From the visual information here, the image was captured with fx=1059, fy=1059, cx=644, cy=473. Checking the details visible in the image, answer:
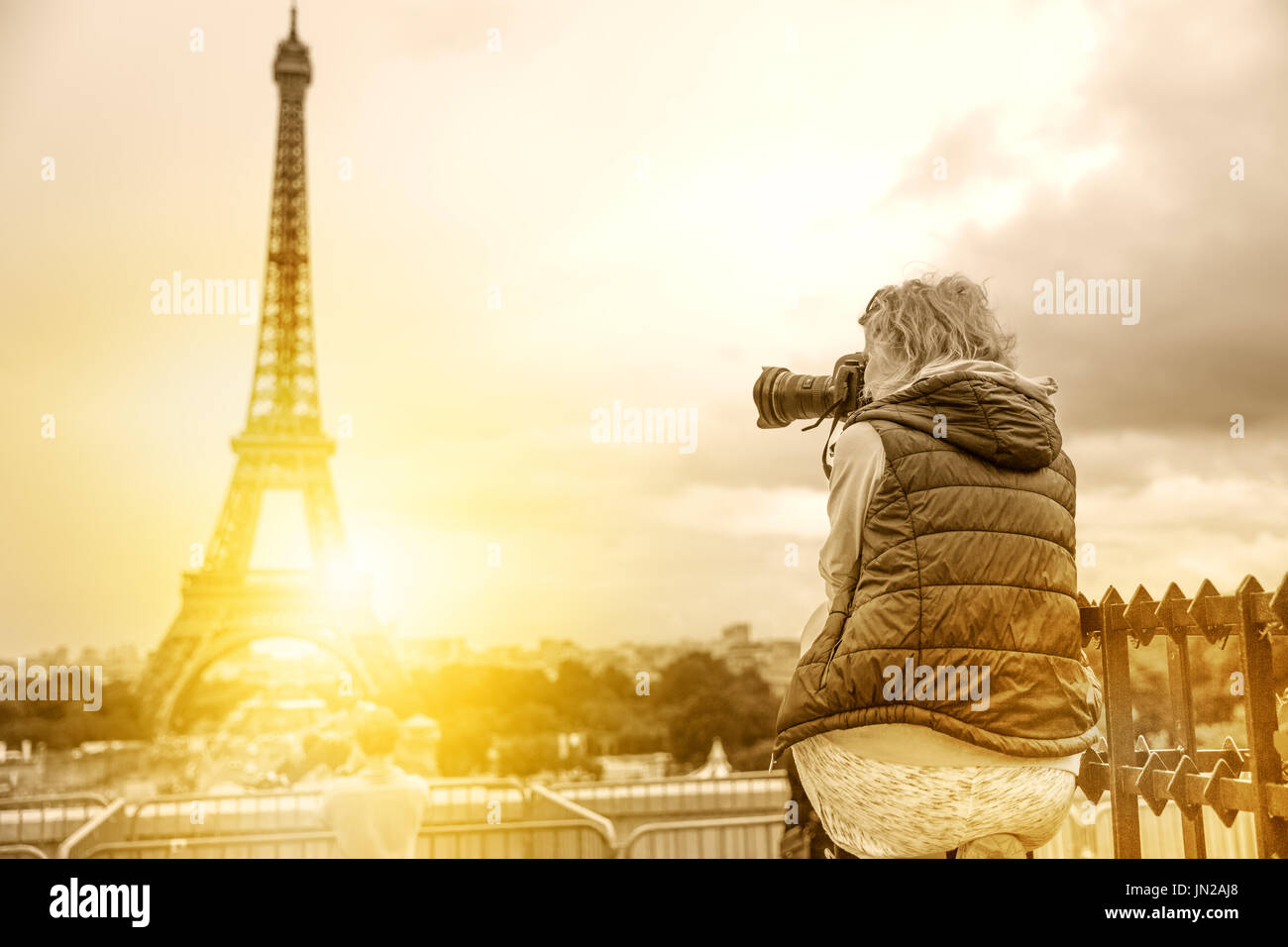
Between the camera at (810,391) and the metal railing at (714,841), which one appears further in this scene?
the metal railing at (714,841)

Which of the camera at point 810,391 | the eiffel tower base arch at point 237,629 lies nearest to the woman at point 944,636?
the camera at point 810,391

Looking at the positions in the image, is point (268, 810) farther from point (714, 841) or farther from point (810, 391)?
point (810, 391)

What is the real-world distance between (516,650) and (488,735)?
1495 millimetres

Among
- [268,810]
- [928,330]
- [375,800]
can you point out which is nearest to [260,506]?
[268,810]

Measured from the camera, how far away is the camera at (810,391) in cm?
171

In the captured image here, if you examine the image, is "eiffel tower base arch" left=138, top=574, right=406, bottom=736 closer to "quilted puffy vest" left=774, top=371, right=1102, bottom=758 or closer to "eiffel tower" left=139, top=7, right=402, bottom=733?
"eiffel tower" left=139, top=7, right=402, bottom=733

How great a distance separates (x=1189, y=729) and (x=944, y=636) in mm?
574

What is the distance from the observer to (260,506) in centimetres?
918

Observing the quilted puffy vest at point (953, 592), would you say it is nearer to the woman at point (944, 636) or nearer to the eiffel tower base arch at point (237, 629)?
the woman at point (944, 636)

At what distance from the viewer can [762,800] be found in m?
5.63

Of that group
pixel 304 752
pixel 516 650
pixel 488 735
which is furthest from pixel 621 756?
pixel 304 752

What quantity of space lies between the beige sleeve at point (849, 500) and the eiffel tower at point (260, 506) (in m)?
7.01
